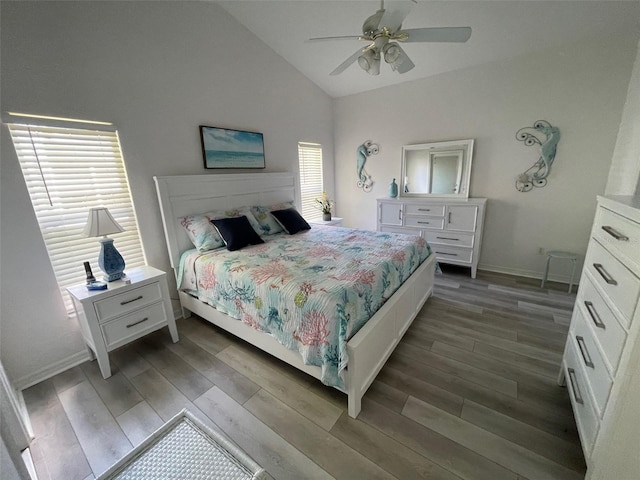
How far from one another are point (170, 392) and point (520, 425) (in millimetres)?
2189

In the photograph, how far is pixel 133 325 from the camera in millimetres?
2029

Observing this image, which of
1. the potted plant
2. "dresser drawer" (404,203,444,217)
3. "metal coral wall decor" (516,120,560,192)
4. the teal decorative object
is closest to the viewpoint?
"metal coral wall decor" (516,120,560,192)

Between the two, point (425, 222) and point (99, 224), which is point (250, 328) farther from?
point (425, 222)

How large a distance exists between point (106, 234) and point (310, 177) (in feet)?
9.74

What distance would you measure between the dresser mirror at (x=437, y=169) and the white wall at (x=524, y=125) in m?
0.12

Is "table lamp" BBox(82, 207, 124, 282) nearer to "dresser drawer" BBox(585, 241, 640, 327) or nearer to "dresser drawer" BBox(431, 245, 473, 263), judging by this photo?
"dresser drawer" BBox(585, 241, 640, 327)

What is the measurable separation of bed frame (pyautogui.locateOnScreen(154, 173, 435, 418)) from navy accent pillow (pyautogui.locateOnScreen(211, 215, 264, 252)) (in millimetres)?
382

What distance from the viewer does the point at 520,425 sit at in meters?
1.47

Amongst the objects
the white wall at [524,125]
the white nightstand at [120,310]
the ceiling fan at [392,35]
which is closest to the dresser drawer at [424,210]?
the white wall at [524,125]

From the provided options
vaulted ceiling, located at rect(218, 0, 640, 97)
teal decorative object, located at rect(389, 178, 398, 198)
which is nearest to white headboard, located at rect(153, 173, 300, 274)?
vaulted ceiling, located at rect(218, 0, 640, 97)

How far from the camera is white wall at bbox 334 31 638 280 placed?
8.81 feet

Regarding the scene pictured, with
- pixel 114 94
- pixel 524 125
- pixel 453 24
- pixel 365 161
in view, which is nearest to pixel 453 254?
pixel 524 125

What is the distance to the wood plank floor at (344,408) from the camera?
4.33 ft

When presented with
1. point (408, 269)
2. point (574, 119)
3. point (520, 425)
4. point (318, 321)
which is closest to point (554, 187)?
point (574, 119)
